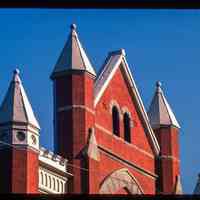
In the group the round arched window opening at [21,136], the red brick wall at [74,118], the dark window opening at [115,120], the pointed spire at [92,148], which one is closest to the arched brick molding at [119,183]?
the pointed spire at [92,148]

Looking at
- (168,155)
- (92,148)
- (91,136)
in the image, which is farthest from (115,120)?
(168,155)

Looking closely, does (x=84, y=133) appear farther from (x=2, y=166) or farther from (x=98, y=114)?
(x=2, y=166)

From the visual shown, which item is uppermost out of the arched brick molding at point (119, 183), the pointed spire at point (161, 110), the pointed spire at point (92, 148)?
the pointed spire at point (161, 110)

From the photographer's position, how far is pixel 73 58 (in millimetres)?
24172

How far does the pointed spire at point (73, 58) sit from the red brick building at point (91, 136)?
24mm

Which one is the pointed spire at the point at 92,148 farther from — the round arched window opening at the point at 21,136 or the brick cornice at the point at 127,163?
the round arched window opening at the point at 21,136

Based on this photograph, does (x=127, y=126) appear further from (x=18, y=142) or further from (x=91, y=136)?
(x=18, y=142)

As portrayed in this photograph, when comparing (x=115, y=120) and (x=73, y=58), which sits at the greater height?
(x=73, y=58)

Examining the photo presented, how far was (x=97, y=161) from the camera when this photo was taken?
24859 millimetres

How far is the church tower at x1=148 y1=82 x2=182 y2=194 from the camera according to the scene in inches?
1102

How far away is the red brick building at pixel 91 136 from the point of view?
69.4 feet

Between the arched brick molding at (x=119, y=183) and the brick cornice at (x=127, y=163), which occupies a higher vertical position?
the brick cornice at (x=127, y=163)

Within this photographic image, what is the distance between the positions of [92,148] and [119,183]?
1.83 metres
